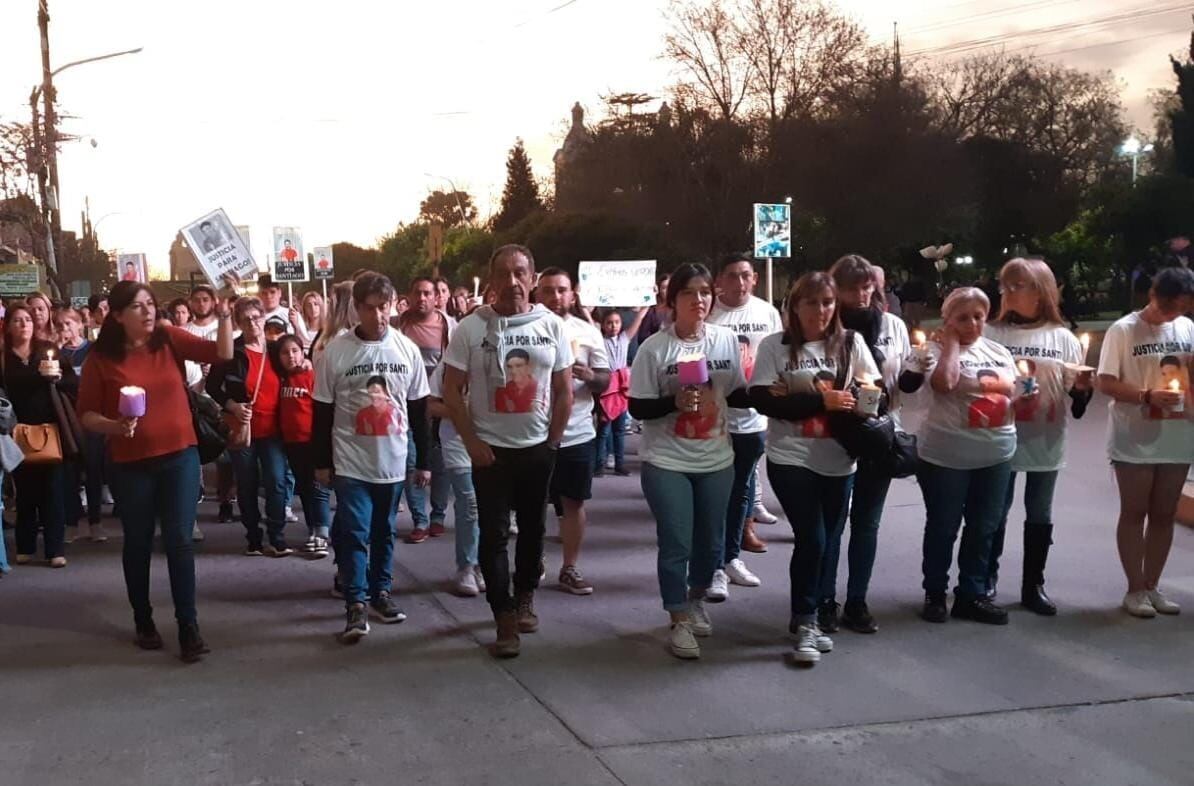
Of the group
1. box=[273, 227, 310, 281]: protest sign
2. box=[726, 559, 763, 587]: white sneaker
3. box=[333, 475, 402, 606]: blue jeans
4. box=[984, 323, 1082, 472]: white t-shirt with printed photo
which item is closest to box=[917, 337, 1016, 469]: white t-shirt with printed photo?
box=[984, 323, 1082, 472]: white t-shirt with printed photo

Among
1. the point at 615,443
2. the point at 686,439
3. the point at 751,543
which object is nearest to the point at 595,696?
the point at 686,439

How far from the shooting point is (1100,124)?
145 ft

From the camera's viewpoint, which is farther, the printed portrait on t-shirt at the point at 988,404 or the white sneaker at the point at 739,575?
the white sneaker at the point at 739,575

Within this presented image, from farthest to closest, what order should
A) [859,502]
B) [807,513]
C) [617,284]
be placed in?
1. [617,284]
2. [859,502]
3. [807,513]

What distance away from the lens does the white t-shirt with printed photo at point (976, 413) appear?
5469 millimetres

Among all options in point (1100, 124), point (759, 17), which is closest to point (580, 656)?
point (759, 17)

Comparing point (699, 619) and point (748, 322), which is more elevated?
point (748, 322)

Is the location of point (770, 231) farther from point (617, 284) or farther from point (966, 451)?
point (966, 451)

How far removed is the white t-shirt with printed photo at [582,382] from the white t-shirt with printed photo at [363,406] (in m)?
1.03

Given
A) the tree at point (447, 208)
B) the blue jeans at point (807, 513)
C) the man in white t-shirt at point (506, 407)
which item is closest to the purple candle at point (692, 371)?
the blue jeans at point (807, 513)

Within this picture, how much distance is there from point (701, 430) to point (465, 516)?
1.85 m

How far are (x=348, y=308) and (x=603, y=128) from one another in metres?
35.1

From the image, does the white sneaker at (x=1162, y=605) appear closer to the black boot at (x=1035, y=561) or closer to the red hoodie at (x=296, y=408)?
the black boot at (x=1035, y=561)

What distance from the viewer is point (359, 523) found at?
5547 mm
